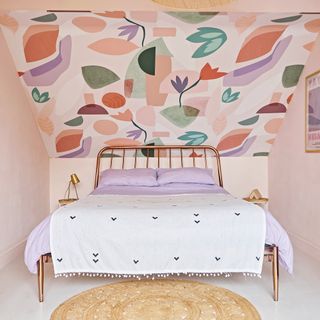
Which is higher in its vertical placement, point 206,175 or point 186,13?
point 186,13

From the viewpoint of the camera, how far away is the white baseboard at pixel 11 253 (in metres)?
3.09

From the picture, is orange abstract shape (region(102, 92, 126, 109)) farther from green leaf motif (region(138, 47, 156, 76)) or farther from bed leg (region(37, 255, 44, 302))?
bed leg (region(37, 255, 44, 302))

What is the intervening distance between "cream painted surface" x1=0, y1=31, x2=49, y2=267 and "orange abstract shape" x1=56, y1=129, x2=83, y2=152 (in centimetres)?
24

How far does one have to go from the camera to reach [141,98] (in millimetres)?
3850

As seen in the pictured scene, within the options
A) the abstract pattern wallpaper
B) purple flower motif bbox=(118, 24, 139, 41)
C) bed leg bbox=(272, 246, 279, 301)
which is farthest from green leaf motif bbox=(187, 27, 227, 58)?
bed leg bbox=(272, 246, 279, 301)

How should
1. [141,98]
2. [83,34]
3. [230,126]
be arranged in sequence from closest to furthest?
[83,34] < [141,98] < [230,126]

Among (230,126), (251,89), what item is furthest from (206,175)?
(251,89)

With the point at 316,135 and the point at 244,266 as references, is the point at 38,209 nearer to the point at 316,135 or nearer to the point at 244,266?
the point at 244,266

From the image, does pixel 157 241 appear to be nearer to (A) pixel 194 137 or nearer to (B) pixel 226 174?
(A) pixel 194 137

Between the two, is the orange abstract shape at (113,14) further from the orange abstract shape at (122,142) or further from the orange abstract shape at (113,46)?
the orange abstract shape at (122,142)

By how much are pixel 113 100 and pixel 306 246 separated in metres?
2.55

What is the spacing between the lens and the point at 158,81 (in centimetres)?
368

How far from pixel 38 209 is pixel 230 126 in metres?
2.50

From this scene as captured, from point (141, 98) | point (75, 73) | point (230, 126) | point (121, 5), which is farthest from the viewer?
point (230, 126)
